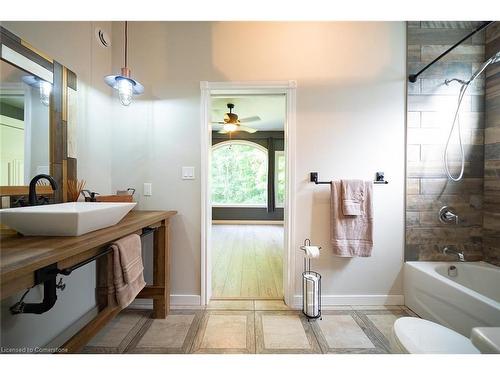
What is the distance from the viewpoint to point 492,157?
1715 millimetres

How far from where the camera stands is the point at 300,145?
1.83 metres

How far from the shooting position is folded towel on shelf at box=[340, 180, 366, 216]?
174 cm

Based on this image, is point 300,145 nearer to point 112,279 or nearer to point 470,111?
point 470,111

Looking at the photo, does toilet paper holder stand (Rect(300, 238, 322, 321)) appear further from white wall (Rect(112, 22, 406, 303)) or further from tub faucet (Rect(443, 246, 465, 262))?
tub faucet (Rect(443, 246, 465, 262))

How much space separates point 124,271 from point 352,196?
67.7 inches

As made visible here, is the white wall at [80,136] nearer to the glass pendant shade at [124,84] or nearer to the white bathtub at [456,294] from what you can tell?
the glass pendant shade at [124,84]

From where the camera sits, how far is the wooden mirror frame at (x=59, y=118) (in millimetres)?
1202

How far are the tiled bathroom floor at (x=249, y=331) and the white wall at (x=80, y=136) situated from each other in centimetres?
29

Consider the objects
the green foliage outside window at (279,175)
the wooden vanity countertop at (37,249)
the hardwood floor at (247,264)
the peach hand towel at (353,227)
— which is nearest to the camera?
the wooden vanity countertop at (37,249)

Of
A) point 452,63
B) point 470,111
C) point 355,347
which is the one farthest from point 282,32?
point 355,347

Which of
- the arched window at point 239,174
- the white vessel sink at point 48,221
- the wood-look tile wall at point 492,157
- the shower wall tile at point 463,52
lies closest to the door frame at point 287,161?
the white vessel sink at point 48,221

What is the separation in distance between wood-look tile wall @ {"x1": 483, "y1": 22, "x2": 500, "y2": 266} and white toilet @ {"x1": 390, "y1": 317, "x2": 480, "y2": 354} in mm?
1311

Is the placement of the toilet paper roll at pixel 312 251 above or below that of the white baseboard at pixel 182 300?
above

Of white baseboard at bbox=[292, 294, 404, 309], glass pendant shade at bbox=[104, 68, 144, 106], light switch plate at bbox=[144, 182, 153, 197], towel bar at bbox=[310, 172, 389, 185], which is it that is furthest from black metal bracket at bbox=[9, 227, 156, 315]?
white baseboard at bbox=[292, 294, 404, 309]
